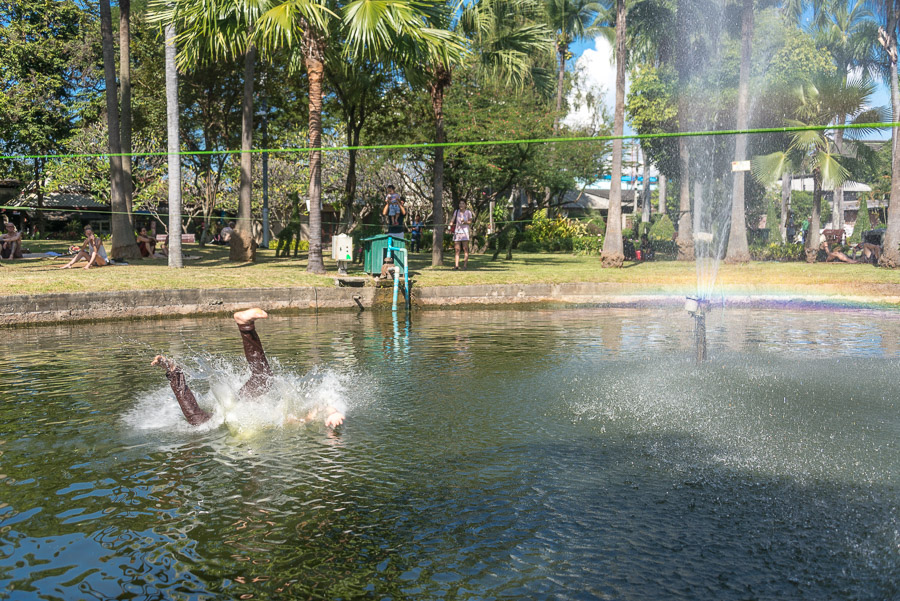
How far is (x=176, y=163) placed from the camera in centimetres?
1870

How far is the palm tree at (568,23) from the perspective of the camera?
133 feet

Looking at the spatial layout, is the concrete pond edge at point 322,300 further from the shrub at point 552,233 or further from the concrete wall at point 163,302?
the shrub at point 552,233

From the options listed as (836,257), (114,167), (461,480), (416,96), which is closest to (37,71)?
(114,167)

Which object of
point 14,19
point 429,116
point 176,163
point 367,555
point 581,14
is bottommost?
point 367,555

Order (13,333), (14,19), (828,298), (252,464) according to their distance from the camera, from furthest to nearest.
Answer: (14,19) → (828,298) → (13,333) → (252,464)

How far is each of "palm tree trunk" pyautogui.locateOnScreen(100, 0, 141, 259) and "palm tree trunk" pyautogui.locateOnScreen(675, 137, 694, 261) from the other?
714 inches

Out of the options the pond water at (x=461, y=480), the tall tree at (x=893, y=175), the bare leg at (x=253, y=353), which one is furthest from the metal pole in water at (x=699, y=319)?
the tall tree at (x=893, y=175)

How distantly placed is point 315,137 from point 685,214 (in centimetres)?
1659

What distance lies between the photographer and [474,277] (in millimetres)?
18594

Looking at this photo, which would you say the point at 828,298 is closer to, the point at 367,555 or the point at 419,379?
the point at 419,379

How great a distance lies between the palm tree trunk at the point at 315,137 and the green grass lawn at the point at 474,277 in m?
0.70

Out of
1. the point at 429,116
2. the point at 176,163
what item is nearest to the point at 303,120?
the point at 429,116

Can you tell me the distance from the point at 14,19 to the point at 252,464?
122 feet

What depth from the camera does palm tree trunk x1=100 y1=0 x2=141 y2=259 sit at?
20375 mm
